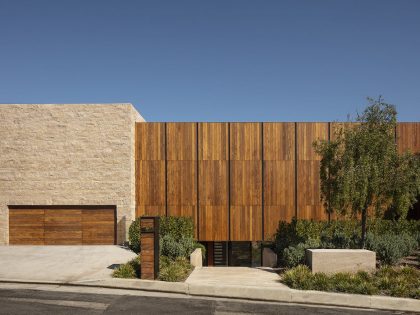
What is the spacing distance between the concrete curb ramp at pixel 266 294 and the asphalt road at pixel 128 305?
446mm

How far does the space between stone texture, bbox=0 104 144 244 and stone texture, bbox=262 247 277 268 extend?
273 inches

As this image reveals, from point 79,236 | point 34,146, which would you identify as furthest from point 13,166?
point 79,236

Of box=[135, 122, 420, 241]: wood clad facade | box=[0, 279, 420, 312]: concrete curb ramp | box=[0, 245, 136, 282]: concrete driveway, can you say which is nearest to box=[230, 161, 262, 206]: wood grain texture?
box=[135, 122, 420, 241]: wood clad facade

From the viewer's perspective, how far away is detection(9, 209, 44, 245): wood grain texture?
22.6 m

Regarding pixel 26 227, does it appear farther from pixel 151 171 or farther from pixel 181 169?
pixel 181 169

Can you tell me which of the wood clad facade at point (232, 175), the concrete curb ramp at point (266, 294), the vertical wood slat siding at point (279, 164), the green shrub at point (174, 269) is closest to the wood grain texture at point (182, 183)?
the wood clad facade at point (232, 175)

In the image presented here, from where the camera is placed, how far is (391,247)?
16500 millimetres

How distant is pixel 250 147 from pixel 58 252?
10.6 meters

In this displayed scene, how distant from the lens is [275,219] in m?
22.9

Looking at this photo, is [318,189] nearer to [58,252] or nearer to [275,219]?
[275,219]

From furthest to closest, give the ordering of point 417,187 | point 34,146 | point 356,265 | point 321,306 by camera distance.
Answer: point 34,146 < point 417,187 < point 356,265 < point 321,306

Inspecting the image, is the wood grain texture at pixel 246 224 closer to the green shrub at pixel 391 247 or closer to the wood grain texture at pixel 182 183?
the wood grain texture at pixel 182 183

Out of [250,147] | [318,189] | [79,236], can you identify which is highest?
[250,147]

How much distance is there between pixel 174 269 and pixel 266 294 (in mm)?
3446
